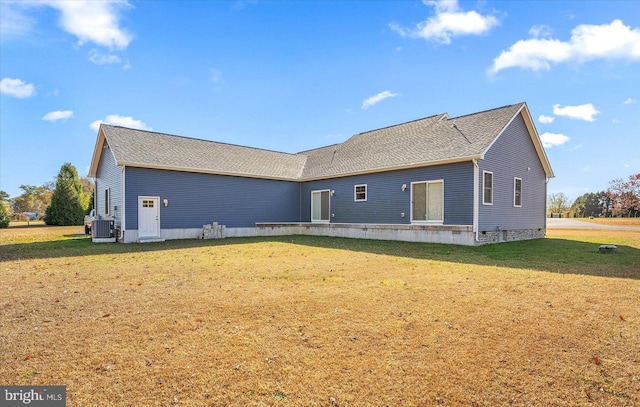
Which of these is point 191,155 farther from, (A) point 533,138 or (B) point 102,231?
(A) point 533,138

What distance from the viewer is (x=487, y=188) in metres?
12.9

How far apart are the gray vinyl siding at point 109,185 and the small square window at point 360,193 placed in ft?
36.4

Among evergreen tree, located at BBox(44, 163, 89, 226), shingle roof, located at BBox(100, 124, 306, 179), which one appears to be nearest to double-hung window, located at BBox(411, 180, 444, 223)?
shingle roof, located at BBox(100, 124, 306, 179)

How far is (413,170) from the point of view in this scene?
14164 mm

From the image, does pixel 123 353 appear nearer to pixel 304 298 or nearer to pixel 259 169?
pixel 304 298

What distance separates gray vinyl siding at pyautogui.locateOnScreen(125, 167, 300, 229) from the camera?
567 inches

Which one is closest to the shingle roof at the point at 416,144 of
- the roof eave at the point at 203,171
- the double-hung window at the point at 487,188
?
the double-hung window at the point at 487,188

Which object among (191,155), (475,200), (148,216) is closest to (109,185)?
(148,216)

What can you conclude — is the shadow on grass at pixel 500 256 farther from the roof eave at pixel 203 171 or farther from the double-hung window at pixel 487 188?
the roof eave at pixel 203 171

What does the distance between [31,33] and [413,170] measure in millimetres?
15111

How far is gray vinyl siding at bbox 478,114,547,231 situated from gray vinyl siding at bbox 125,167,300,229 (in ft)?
35.3

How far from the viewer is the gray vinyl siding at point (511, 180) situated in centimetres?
1307

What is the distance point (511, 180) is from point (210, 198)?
14.5m

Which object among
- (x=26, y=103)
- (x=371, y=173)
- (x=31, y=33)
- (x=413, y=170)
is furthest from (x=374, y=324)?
(x=26, y=103)
